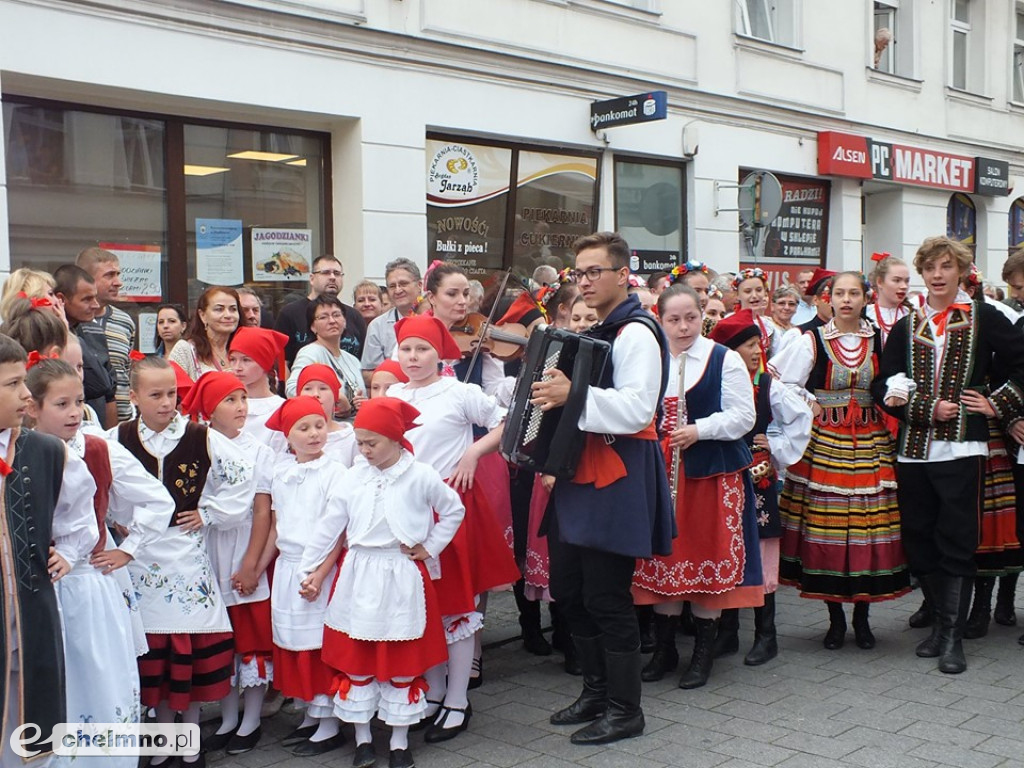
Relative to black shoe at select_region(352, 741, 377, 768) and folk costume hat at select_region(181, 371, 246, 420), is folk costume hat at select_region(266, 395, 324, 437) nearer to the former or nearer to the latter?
folk costume hat at select_region(181, 371, 246, 420)

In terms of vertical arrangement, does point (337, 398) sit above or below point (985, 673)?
above

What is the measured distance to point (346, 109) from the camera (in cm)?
1018

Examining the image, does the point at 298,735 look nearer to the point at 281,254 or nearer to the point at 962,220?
the point at 281,254

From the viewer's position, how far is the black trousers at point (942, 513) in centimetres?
572

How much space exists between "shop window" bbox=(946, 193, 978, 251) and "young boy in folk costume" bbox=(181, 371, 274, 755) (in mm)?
15686

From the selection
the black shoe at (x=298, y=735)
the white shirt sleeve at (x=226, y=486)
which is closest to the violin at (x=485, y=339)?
the white shirt sleeve at (x=226, y=486)

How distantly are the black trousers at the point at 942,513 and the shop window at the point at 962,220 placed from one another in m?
13.4

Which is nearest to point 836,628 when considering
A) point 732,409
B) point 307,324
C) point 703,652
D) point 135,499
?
point 703,652

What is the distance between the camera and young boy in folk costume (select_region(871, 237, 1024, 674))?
5.73m

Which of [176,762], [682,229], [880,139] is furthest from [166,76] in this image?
[880,139]

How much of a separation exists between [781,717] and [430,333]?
2.29m

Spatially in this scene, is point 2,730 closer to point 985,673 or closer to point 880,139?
point 985,673

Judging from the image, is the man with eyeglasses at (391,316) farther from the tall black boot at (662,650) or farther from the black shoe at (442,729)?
the black shoe at (442,729)

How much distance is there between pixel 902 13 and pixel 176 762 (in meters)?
16.3
